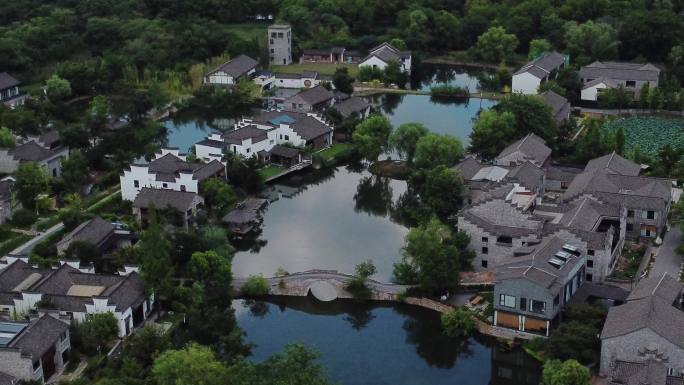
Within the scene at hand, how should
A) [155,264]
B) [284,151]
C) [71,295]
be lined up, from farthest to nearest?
[284,151] → [155,264] → [71,295]

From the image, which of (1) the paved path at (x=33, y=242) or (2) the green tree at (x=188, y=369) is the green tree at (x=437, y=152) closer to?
(1) the paved path at (x=33, y=242)

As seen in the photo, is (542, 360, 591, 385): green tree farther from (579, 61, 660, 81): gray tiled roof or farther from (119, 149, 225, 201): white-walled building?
(579, 61, 660, 81): gray tiled roof

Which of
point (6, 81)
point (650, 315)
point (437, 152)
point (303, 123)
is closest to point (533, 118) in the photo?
point (437, 152)

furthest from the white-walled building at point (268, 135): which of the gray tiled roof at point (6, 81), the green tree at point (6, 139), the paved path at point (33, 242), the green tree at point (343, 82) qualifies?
the gray tiled roof at point (6, 81)

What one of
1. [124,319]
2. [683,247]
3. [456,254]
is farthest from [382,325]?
[683,247]

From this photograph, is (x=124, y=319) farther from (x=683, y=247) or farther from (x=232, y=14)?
(x=232, y=14)

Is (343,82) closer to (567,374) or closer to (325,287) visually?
(325,287)
